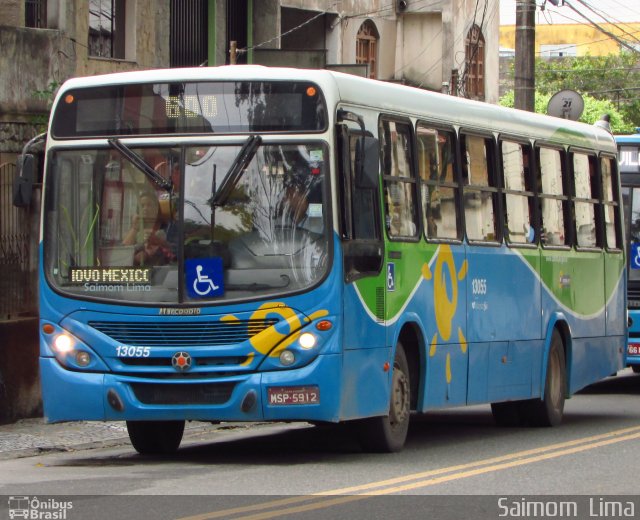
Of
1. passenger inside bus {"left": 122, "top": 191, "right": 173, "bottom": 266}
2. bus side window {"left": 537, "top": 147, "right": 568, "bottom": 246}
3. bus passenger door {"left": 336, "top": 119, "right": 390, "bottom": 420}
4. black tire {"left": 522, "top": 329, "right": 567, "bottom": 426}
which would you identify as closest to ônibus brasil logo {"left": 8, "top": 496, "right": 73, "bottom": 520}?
passenger inside bus {"left": 122, "top": 191, "right": 173, "bottom": 266}

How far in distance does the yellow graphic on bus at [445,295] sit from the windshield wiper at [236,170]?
2243 millimetres

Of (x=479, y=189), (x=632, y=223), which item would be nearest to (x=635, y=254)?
(x=632, y=223)

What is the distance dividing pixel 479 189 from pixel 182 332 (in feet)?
12.7

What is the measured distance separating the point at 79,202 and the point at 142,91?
3.22 ft

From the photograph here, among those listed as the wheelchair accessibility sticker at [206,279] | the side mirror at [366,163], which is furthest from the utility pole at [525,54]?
the wheelchair accessibility sticker at [206,279]

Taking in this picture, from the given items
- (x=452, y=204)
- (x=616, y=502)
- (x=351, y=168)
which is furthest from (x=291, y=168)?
(x=616, y=502)

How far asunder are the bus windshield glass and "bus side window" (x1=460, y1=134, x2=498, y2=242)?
9.10 feet

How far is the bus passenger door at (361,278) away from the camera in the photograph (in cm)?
1141

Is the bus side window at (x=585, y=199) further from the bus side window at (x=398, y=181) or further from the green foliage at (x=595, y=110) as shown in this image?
the green foliage at (x=595, y=110)

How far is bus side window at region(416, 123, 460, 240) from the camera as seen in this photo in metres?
13.0

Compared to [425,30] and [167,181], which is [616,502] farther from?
[425,30]

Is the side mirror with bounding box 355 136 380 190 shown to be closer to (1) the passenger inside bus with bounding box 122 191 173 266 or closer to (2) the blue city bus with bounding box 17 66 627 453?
(2) the blue city bus with bounding box 17 66 627 453

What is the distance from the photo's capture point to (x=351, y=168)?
11555 millimetres

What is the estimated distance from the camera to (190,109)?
11641mm
